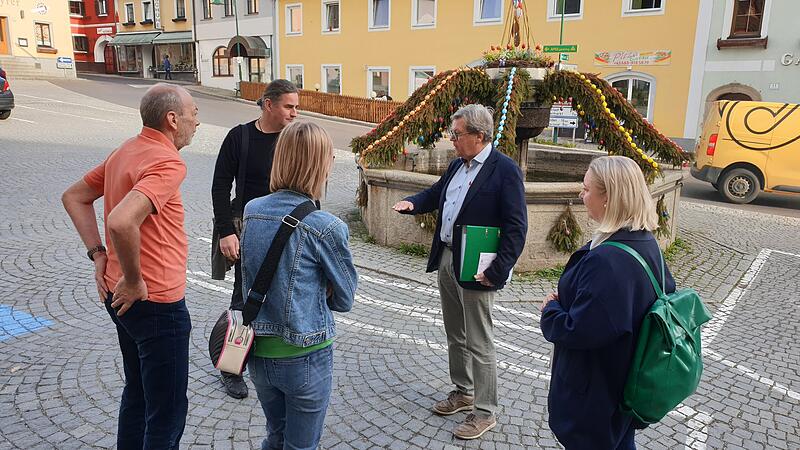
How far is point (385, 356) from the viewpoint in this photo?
15.3ft

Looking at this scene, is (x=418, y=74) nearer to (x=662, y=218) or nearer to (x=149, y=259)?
(x=662, y=218)

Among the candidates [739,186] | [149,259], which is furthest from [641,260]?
[739,186]

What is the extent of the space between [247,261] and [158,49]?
A: 5017 centimetres

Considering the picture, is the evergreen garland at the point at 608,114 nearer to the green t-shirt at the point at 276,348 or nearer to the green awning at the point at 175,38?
the green t-shirt at the point at 276,348

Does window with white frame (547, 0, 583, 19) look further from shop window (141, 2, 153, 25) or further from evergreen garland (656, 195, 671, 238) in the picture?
shop window (141, 2, 153, 25)

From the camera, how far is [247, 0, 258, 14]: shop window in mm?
36500

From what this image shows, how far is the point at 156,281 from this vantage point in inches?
102

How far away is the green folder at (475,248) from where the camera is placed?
340 centimetres

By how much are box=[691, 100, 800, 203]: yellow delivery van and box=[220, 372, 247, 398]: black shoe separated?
40.5ft

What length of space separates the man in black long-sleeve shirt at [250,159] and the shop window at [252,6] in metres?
35.8

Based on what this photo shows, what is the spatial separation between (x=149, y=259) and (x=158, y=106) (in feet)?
2.19

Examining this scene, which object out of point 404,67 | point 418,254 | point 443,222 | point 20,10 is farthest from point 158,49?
point 443,222

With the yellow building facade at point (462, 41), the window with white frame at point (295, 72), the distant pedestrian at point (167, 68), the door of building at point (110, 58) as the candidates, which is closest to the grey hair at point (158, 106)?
the yellow building facade at point (462, 41)

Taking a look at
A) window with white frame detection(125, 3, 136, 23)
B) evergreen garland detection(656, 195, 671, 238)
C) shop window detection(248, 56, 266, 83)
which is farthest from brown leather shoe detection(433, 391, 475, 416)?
window with white frame detection(125, 3, 136, 23)
